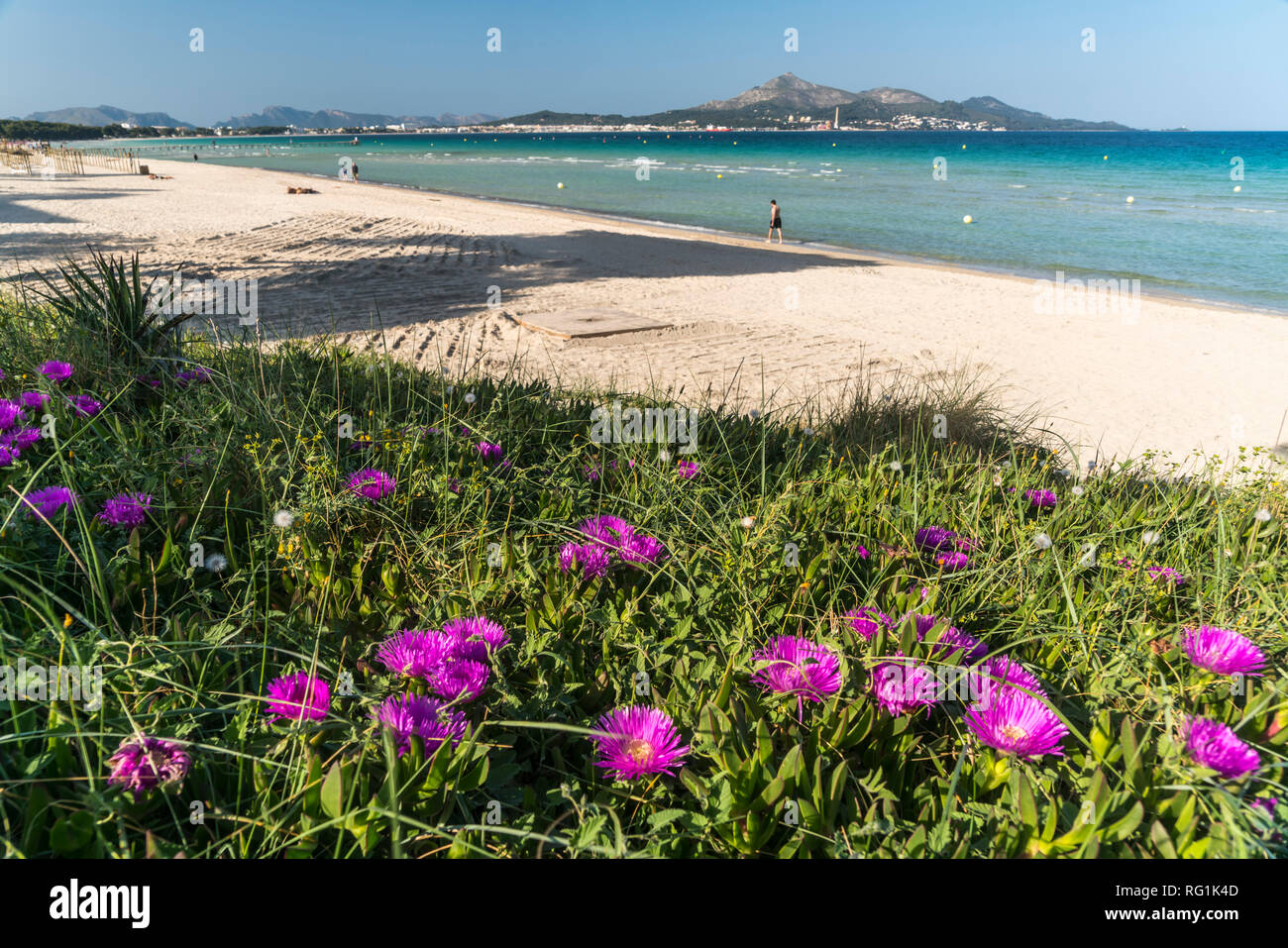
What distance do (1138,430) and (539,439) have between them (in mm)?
6265

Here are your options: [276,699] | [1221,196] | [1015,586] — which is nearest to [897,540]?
[1015,586]

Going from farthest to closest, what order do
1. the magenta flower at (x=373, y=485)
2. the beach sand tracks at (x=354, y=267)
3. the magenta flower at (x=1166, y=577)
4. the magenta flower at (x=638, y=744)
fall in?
the beach sand tracks at (x=354, y=267) < the magenta flower at (x=373, y=485) < the magenta flower at (x=1166, y=577) < the magenta flower at (x=638, y=744)

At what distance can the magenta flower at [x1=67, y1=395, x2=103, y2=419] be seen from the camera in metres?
2.34

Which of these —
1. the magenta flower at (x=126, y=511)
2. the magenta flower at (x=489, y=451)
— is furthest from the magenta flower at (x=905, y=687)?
the magenta flower at (x=126, y=511)

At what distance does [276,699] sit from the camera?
122cm

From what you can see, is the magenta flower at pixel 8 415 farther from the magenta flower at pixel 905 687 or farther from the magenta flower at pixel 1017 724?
the magenta flower at pixel 1017 724

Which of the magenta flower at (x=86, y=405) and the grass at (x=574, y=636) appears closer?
the grass at (x=574, y=636)

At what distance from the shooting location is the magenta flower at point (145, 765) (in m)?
1.06

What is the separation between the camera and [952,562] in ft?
6.19

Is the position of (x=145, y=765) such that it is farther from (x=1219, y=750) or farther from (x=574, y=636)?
(x=1219, y=750)

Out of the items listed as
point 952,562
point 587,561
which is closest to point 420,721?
point 587,561

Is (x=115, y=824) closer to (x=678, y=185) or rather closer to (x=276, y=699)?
(x=276, y=699)

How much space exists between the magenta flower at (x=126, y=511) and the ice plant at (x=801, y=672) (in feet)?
4.87

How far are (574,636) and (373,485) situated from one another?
81 cm
